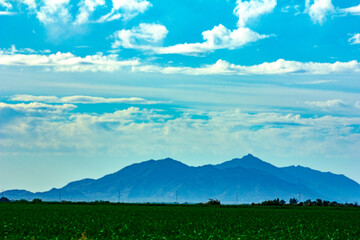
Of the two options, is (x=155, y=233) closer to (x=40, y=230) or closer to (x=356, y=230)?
(x=40, y=230)

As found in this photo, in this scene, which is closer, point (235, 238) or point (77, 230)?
point (235, 238)

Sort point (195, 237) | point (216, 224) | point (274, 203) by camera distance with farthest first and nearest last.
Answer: point (274, 203)
point (216, 224)
point (195, 237)

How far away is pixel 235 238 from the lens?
154 ft

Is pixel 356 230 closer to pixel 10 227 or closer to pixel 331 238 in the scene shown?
pixel 331 238

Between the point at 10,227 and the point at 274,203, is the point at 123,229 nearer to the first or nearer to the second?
the point at 10,227

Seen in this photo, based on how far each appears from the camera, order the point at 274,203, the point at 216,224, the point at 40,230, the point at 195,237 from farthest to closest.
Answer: the point at 274,203
the point at 216,224
the point at 40,230
the point at 195,237

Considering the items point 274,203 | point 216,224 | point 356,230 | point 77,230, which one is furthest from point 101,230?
point 274,203

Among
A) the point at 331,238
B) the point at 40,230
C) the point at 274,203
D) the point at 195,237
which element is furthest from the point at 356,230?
the point at 274,203

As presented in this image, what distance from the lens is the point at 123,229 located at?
174ft

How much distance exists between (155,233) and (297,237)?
13.5 metres

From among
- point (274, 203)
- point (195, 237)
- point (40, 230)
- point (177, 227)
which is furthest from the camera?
point (274, 203)

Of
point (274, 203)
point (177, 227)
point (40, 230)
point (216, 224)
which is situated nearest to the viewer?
point (40, 230)

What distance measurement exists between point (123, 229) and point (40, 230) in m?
8.03

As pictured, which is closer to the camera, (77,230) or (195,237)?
(195,237)
